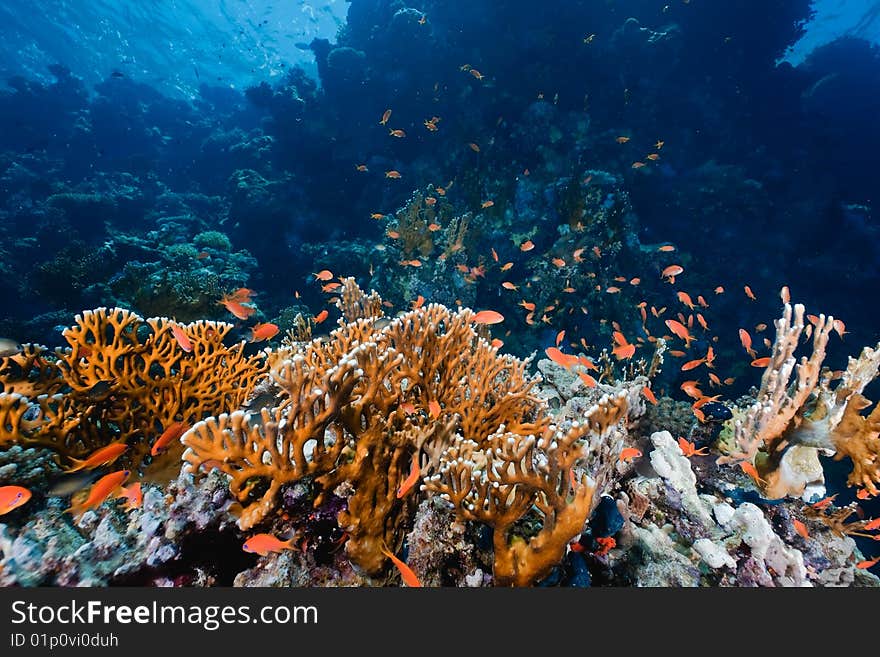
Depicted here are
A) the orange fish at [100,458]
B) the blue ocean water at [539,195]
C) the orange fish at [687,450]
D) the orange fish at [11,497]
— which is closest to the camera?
the orange fish at [11,497]

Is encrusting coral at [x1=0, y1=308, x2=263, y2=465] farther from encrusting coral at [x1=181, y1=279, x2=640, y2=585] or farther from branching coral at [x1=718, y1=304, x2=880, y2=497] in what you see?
branching coral at [x1=718, y1=304, x2=880, y2=497]

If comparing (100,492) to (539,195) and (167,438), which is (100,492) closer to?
(167,438)

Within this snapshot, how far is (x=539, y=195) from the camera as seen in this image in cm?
1173

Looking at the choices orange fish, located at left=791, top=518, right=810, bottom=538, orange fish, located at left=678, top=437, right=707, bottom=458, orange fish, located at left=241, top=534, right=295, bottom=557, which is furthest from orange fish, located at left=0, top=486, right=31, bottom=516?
orange fish, located at left=791, top=518, right=810, bottom=538

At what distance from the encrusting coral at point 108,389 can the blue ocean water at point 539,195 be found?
605cm

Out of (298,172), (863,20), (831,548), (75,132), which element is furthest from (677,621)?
(863,20)

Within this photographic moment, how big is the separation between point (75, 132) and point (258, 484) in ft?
111

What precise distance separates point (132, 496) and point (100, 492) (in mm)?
228

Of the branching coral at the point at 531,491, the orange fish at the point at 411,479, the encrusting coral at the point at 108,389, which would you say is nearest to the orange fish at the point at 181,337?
the encrusting coral at the point at 108,389

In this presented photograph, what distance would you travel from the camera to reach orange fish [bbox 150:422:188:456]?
2609mm

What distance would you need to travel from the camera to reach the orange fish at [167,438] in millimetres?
2609

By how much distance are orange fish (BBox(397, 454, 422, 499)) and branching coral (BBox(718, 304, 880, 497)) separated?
3374mm

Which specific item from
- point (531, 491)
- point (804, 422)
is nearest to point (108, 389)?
point (531, 491)

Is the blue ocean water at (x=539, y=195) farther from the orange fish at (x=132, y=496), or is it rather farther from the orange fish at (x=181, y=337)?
the orange fish at (x=132, y=496)
